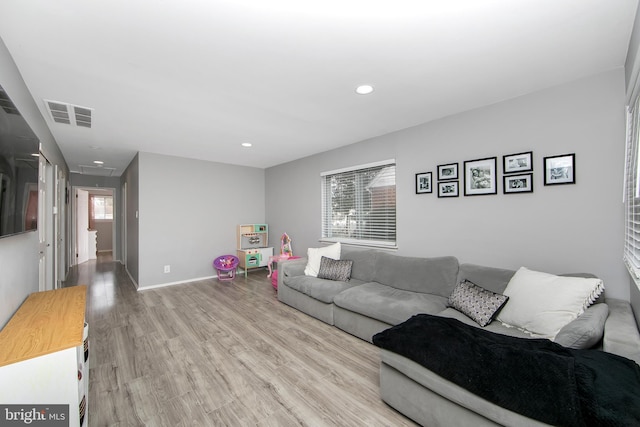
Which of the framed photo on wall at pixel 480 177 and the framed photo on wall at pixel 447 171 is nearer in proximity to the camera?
the framed photo on wall at pixel 480 177

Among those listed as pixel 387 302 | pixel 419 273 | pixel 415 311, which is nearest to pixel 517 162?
pixel 419 273

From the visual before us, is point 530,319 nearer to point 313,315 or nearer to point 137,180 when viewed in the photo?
point 313,315

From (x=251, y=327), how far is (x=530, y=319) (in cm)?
268

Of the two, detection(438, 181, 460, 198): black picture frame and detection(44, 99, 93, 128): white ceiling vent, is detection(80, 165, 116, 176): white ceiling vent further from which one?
detection(438, 181, 460, 198): black picture frame

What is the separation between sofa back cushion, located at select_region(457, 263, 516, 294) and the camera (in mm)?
2391

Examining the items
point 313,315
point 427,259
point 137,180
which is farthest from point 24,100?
point 427,259

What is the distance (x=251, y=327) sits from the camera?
306 centimetres

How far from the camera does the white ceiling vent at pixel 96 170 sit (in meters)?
5.97

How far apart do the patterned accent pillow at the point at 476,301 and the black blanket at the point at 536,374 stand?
0.52 m

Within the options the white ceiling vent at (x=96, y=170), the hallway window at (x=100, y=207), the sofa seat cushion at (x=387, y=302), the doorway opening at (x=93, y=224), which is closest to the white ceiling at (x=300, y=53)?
the sofa seat cushion at (x=387, y=302)

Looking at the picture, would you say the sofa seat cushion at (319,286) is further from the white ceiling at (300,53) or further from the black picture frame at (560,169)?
the black picture frame at (560,169)

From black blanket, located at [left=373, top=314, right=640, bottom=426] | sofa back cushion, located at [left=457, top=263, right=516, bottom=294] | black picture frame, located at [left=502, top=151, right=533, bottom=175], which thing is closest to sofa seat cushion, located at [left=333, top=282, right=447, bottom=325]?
sofa back cushion, located at [left=457, top=263, right=516, bottom=294]

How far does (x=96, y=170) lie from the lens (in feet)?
20.8

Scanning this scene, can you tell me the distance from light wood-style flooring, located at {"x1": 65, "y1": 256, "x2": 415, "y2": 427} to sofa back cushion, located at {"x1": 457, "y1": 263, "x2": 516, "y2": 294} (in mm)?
1185
